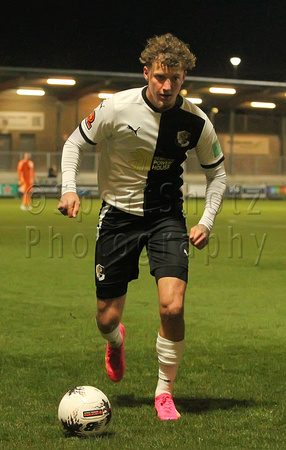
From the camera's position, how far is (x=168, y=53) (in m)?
4.63

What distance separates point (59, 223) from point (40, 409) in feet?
55.0

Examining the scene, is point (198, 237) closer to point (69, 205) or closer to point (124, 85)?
point (69, 205)

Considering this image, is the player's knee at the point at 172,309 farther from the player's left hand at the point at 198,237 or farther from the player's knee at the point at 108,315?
the player's knee at the point at 108,315

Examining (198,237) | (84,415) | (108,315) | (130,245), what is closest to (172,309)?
(198,237)

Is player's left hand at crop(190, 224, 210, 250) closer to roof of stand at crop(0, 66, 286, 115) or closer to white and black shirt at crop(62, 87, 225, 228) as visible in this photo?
white and black shirt at crop(62, 87, 225, 228)

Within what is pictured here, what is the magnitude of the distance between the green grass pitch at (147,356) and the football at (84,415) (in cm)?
8

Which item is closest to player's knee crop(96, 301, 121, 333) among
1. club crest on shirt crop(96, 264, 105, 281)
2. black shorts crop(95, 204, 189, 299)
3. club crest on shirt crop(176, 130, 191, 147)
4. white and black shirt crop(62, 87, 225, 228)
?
black shorts crop(95, 204, 189, 299)

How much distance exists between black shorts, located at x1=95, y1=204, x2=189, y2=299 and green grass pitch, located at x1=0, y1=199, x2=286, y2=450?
0.77m

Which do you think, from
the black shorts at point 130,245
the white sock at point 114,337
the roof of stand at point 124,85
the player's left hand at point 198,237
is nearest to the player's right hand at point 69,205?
the black shorts at point 130,245

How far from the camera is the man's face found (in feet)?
15.2

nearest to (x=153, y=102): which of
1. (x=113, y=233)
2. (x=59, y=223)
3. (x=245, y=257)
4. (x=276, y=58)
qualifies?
(x=113, y=233)

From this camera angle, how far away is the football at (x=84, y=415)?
4.12 meters

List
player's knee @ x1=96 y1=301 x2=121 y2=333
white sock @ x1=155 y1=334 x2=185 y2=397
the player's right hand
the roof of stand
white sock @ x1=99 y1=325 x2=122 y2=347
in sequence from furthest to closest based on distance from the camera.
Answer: the roof of stand
white sock @ x1=99 y1=325 x2=122 y2=347
player's knee @ x1=96 y1=301 x2=121 y2=333
white sock @ x1=155 y1=334 x2=185 y2=397
the player's right hand

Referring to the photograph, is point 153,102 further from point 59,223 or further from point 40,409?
point 59,223
